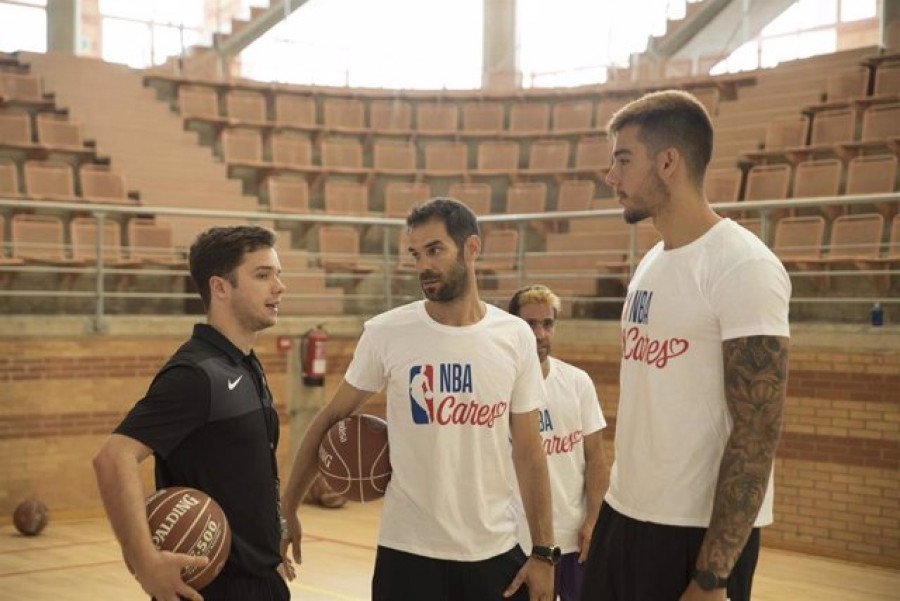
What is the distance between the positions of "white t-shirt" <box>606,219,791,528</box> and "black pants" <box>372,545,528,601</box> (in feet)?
2.65

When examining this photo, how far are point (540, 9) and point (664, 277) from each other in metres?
17.5

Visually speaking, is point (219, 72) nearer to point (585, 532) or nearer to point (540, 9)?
point (540, 9)

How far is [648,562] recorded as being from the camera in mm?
2688

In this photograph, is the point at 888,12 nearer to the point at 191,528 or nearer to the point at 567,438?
the point at 567,438

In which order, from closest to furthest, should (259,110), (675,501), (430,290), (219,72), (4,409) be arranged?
1. (675,501)
2. (430,290)
3. (4,409)
4. (259,110)
5. (219,72)

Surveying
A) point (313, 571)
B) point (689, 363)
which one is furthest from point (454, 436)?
point (313, 571)

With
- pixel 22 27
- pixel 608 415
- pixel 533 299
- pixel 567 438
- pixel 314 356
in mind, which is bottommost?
pixel 608 415

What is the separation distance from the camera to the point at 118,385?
9.48 m

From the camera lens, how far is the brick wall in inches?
316

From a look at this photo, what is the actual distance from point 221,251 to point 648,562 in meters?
1.52

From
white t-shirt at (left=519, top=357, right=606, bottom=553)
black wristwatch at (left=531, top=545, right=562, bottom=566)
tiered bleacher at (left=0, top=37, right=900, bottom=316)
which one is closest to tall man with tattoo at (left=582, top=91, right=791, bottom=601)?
black wristwatch at (left=531, top=545, right=562, bottom=566)

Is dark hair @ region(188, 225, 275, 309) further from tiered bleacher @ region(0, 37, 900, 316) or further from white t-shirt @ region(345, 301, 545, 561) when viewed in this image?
tiered bleacher @ region(0, 37, 900, 316)

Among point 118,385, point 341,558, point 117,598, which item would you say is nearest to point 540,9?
point 118,385

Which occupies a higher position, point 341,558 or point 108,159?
point 108,159
